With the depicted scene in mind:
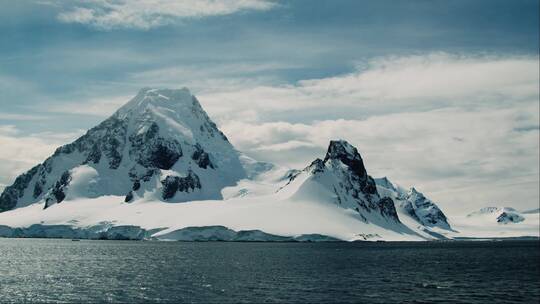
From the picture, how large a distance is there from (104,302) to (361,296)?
3530cm

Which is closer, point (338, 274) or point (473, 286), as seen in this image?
point (473, 286)

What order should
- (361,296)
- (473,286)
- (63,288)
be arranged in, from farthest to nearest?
(473,286) < (63,288) < (361,296)

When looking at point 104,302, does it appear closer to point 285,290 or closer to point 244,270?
point 285,290

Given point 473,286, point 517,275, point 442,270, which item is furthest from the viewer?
point 442,270

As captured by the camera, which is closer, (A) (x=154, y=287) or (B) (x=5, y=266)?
(A) (x=154, y=287)

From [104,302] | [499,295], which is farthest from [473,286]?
[104,302]

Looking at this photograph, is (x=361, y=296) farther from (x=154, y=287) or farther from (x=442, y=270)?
(x=442, y=270)

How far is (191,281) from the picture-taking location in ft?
337

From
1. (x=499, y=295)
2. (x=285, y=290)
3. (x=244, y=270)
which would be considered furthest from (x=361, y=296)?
(x=244, y=270)

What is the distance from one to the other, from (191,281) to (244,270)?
920 inches

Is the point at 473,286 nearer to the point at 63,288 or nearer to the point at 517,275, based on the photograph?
the point at 517,275

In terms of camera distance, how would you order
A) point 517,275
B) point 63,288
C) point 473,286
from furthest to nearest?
point 517,275 < point 473,286 < point 63,288

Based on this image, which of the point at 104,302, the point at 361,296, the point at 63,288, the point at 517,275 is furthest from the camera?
the point at 517,275

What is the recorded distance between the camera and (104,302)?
79062 millimetres
